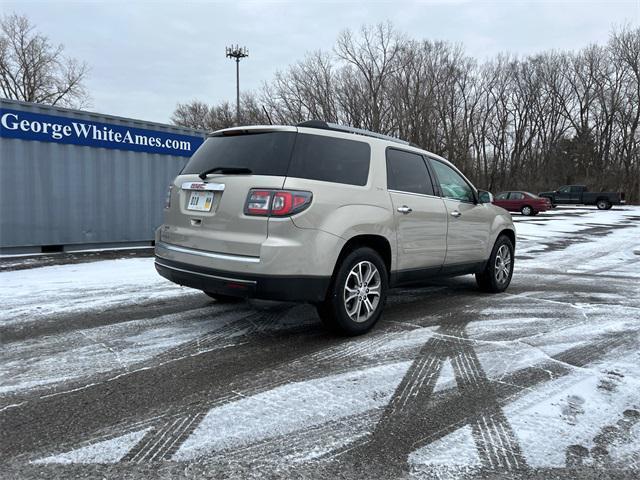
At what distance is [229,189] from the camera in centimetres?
390

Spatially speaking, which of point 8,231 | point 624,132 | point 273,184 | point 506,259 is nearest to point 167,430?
point 273,184

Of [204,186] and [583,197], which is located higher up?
[583,197]

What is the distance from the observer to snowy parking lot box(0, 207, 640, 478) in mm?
2371

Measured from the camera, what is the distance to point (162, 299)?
5.76 m

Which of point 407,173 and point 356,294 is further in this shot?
point 407,173

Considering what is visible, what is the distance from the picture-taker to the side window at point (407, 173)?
474cm

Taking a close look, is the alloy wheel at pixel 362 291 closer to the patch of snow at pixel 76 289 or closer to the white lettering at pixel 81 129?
the patch of snow at pixel 76 289

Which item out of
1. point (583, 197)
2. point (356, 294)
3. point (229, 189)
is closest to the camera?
point (229, 189)

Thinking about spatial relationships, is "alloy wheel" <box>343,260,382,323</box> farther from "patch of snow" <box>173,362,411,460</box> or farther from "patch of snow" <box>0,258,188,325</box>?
"patch of snow" <box>0,258,188,325</box>

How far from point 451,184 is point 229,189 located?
296 centimetres

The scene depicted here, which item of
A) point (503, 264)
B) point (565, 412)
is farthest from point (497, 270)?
point (565, 412)

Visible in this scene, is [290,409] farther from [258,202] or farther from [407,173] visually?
[407,173]

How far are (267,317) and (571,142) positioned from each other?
59.1 metres

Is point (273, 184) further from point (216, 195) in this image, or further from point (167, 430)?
point (167, 430)
